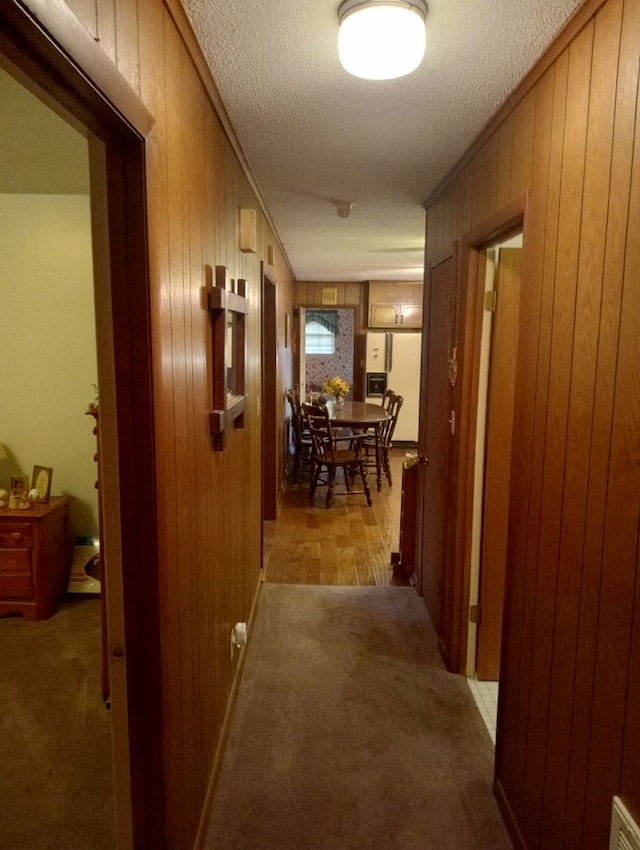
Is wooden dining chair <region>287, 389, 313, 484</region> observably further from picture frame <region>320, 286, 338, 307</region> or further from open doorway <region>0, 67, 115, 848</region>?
open doorway <region>0, 67, 115, 848</region>

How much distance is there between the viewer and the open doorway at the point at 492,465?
7.50 ft

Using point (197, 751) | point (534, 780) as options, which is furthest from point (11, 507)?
point (534, 780)

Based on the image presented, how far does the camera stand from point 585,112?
4.27 ft

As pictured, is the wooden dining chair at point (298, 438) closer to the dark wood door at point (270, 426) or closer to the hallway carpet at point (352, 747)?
the dark wood door at point (270, 426)

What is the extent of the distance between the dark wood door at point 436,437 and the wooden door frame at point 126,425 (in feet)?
5.73

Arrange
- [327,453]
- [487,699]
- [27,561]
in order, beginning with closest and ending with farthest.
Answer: [487,699] → [27,561] → [327,453]

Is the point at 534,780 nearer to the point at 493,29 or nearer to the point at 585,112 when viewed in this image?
the point at 585,112

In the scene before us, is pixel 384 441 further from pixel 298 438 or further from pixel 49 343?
pixel 49 343

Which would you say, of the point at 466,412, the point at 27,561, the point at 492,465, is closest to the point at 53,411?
the point at 27,561

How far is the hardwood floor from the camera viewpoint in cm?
364

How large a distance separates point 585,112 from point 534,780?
1753 millimetres

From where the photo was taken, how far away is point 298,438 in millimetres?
6078

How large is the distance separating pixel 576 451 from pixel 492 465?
3.52 feet

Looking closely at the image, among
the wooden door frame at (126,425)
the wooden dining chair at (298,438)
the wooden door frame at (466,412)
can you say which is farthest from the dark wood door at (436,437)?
the wooden dining chair at (298,438)
